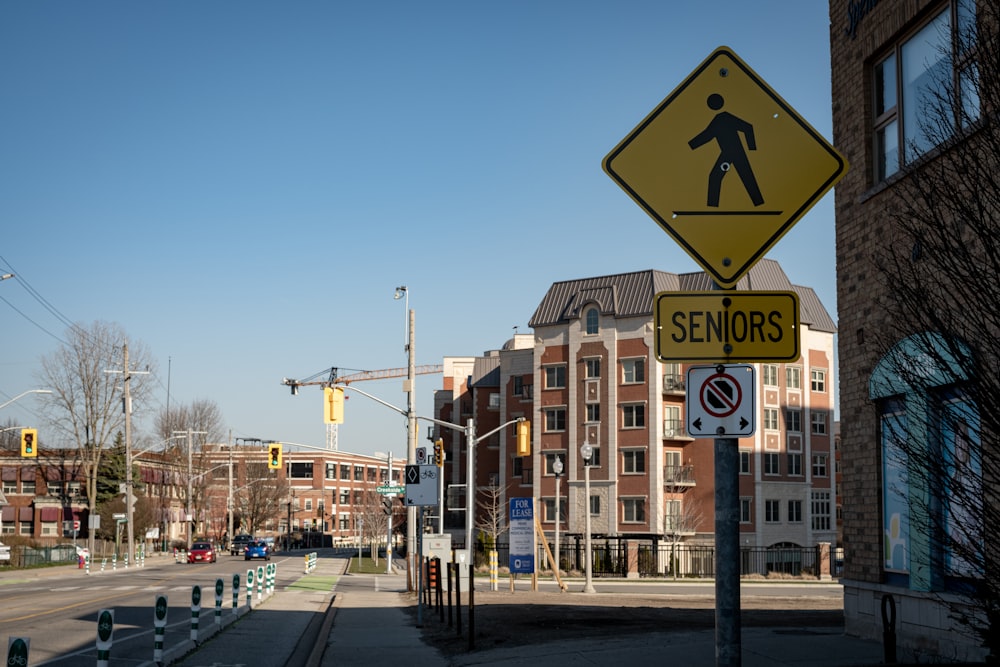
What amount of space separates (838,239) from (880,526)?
394 cm

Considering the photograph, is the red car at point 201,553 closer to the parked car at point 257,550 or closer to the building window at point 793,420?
the parked car at point 257,550

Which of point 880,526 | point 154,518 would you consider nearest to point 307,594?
point 880,526

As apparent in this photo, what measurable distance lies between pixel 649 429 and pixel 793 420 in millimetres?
9375

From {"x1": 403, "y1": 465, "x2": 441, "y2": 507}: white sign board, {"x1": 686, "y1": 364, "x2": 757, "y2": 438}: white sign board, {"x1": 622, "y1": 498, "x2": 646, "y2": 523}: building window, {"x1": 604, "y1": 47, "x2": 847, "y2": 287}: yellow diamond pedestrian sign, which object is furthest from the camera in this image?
{"x1": 622, "y1": 498, "x2": 646, "y2": 523}: building window

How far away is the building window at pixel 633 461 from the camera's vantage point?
63438 mm

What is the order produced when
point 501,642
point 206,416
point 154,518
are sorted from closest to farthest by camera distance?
point 501,642, point 154,518, point 206,416

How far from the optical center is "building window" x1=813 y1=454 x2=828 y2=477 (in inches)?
2623

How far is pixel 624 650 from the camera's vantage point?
14250mm

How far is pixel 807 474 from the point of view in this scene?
6612 centimetres

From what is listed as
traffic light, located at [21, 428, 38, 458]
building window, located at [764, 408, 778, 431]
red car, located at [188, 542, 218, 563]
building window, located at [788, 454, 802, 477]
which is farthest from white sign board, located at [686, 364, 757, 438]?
red car, located at [188, 542, 218, 563]

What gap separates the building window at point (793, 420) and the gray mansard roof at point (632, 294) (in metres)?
5.41

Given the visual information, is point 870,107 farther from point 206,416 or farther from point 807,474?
point 206,416

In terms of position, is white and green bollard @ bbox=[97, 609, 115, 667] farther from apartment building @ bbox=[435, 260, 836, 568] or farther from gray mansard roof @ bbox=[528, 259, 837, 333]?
gray mansard roof @ bbox=[528, 259, 837, 333]

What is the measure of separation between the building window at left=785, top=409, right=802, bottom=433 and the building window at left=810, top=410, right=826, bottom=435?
117 cm
